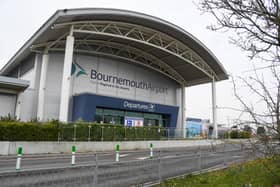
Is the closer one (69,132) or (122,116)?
(69,132)

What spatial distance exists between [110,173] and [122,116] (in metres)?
28.1

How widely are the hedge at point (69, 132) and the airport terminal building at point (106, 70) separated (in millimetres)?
3152

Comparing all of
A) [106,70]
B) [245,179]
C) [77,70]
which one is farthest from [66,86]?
[245,179]

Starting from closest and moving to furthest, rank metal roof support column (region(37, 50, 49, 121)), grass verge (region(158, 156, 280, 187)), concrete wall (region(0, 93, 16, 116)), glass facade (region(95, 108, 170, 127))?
grass verge (region(158, 156, 280, 187)) < concrete wall (region(0, 93, 16, 116)) < metal roof support column (region(37, 50, 49, 121)) < glass facade (region(95, 108, 170, 127))

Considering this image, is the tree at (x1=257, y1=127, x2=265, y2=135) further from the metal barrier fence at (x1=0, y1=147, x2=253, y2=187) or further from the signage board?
the signage board

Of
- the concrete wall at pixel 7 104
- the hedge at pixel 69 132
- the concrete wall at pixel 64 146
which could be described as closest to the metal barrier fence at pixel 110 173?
the concrete wall at pixel 64 146

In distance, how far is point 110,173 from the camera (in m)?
5.32

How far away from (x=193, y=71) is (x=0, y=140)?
26709 mm

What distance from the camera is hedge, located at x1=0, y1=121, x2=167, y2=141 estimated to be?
56.2ft

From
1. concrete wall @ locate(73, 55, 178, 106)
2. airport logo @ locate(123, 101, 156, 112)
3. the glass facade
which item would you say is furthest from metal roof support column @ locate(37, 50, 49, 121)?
airport logo @ locate(123, 101, 156, 112)

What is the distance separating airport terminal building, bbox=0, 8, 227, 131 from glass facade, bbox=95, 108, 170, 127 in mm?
103

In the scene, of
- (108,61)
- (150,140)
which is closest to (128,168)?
(150,140)

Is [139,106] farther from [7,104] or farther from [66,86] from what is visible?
[7,104]

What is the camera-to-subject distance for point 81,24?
83.8ft
